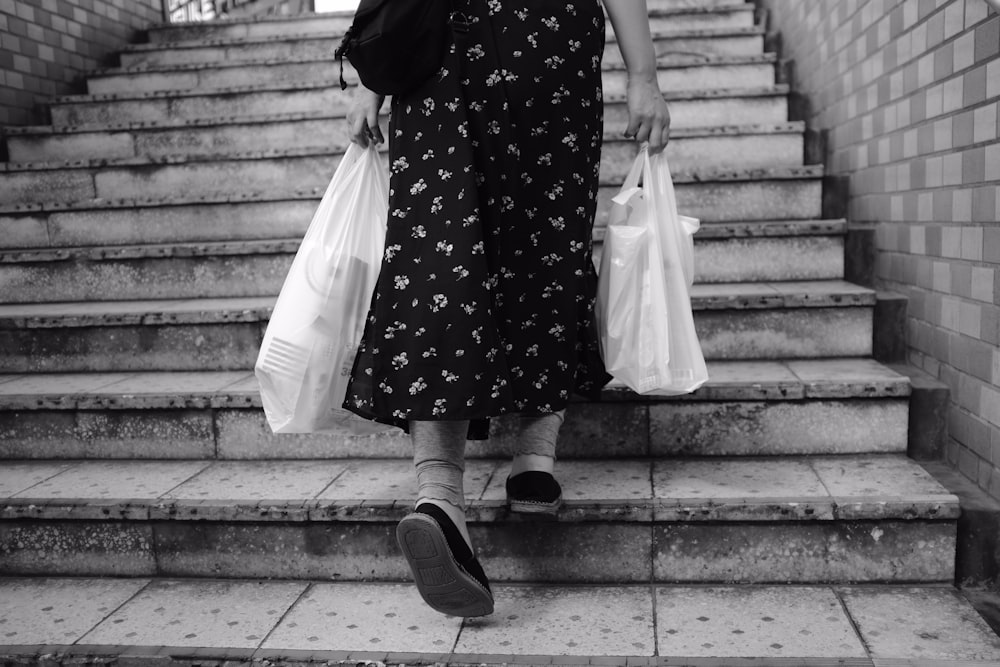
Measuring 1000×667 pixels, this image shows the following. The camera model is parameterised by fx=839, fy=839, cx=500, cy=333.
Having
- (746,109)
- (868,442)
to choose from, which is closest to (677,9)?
(746,109)

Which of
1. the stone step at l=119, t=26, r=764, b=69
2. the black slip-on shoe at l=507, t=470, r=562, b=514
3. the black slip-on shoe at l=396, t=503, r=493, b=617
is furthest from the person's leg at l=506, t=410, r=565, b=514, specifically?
the stone step at l=119, t=26, r=764, b=69

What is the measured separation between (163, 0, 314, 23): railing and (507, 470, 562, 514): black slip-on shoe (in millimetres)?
4794

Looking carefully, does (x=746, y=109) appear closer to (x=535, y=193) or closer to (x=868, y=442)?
(x=868, y=442)

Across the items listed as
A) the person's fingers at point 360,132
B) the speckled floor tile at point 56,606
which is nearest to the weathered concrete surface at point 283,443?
the speckled floor tile at point 56,606

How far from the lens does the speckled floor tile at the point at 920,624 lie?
5.02 ft

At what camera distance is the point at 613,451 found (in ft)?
7.16

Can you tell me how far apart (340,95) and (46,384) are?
1.96 m

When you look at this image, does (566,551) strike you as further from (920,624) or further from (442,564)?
(920,624)

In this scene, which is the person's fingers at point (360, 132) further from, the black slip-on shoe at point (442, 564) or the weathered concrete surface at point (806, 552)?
the weathered concrete surface at point (806, 552)

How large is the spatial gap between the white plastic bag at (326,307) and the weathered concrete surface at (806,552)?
0.79m

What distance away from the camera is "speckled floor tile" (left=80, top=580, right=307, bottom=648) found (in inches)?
66.7

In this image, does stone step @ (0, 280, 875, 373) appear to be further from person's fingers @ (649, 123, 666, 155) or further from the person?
the person

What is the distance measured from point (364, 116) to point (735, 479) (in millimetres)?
1176

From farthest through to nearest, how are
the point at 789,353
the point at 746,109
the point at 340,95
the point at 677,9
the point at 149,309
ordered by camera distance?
the point at 677,9 < the point at 340,95 < the point at 746,109 < the point at 149,309 < the point at 789,353
